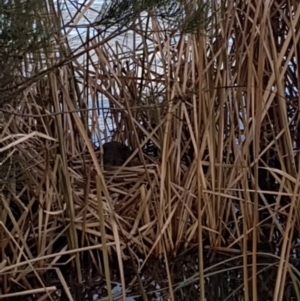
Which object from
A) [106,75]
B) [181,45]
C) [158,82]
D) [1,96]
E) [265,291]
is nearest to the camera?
[1,96]

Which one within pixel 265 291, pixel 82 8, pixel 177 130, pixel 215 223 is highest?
pixel 82 8

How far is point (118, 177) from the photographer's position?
1.67 metres

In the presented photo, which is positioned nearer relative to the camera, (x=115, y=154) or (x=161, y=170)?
(x=161, y=170)

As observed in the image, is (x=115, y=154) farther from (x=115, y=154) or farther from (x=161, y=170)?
(x=161, y=170)

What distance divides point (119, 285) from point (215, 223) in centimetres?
25

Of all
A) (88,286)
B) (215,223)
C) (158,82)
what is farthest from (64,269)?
(158,82)

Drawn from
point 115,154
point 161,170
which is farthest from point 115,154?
point 161,170

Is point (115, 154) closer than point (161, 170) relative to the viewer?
No

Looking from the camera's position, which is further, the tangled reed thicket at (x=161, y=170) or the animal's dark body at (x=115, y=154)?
the animal's dark body at (x=115, y=154)

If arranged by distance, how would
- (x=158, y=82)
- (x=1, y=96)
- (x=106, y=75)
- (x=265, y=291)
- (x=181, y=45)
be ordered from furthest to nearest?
(x=106, y=75), (x=158, y=82), (x=181, y=45), (x=265, y=291), (x=1, y=96)

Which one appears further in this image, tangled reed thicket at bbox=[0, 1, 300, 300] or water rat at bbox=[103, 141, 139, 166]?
water rat at bbox=[103, 141, 139, 166]

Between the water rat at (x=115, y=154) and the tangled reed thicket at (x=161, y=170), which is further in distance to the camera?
the water rat at (x=115, y=154)

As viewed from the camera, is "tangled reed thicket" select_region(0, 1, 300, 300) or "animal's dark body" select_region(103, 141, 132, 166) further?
"animal's dark body" select_region(103, 141, 132, 166)

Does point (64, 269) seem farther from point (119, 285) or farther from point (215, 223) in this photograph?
point (215, 223)
